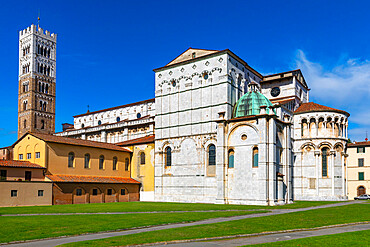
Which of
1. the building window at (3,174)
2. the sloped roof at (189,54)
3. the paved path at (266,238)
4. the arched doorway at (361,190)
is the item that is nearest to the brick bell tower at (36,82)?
the sloped roof at (189,54)

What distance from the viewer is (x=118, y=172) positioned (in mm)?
55844

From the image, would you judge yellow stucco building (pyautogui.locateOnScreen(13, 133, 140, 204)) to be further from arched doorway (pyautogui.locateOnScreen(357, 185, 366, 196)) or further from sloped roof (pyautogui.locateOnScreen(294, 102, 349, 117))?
arched doorway (pyautogui.locateOnScreen(357, 185, 366, 196))

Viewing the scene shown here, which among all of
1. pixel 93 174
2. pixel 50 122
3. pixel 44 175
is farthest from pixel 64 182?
pixel 50 122

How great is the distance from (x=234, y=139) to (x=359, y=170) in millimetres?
32889

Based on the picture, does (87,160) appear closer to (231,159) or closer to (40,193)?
(40,193)

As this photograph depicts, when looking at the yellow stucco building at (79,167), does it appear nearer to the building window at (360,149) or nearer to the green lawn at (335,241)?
the green lawn at (335,241)

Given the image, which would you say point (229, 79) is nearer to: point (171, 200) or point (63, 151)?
point (171, 200)

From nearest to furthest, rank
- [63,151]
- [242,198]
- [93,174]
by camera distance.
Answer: [242,198] → [63,151] → [93,174]

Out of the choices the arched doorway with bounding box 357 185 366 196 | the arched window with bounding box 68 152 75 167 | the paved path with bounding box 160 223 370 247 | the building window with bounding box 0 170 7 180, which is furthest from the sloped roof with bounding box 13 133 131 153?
the arched doorway with bounding box 357 185 366 196

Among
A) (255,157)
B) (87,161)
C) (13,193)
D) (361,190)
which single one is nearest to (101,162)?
(87,161)

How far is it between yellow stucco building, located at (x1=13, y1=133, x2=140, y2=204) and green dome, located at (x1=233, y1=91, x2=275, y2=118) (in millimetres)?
19772

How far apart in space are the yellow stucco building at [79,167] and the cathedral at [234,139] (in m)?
3.65

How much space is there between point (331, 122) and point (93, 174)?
35.5 m

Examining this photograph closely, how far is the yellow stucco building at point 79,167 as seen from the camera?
45375mm
